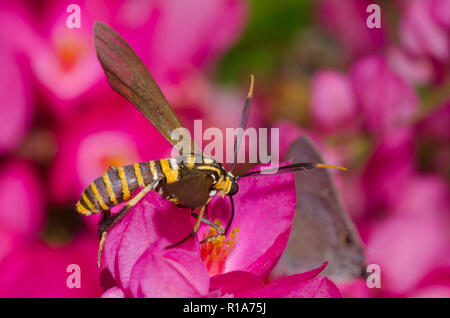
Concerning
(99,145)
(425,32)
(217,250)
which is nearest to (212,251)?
(217,250)

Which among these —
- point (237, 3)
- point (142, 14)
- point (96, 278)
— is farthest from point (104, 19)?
point (96, 278)

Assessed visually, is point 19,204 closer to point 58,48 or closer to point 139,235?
point 58,48

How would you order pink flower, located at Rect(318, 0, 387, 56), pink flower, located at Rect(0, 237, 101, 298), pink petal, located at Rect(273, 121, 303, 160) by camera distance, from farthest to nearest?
1. pink flower, located at Rect(318, 0, 387, 56)
2. pink petal, located at Rect(273, 121, 303, 160)
3. pink flower, located at Rect(0, 237, 101, 298)

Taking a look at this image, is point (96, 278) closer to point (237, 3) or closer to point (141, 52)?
point (141, 52)

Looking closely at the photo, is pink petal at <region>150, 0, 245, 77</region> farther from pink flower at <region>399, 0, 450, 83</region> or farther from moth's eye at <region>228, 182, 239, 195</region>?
moth's eye at <region>228, 182, 239, 195</region>

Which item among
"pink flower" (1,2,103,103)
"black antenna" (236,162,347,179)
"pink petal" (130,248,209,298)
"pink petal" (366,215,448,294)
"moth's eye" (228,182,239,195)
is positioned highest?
"pink flower" (1,2,103,103)

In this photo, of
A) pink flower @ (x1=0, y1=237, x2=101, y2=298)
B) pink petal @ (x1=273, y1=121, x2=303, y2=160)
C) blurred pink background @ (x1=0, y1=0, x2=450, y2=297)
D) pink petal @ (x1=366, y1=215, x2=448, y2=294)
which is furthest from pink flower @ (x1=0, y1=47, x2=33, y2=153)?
pink petal @ (x1=366, y1=215, x2=448, y2=294)

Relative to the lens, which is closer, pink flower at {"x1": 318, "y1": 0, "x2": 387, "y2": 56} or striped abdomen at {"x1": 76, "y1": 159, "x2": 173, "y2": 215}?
striped abdomen at {"x1": 76, "y1": 159, "x2": 173, "y2": 215}
